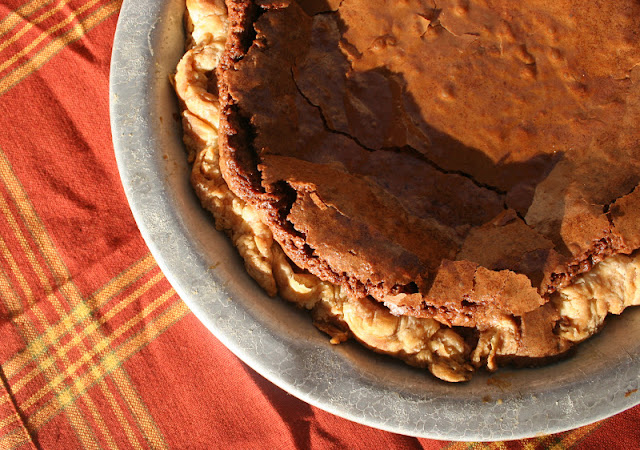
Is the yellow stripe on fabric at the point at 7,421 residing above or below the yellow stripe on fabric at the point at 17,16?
below

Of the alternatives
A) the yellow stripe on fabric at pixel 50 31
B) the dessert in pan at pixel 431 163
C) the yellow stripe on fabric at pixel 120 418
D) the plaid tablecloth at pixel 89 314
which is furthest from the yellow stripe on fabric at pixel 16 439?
the yellow stripe on fabric at pixel 50 31

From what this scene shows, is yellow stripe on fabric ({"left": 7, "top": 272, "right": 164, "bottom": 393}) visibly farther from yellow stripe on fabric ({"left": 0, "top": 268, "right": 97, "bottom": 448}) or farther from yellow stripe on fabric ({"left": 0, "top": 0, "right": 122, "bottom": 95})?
yellow stripe on fabric ({"left": 0, "top": 0, "right": 122, "bottom": 95})

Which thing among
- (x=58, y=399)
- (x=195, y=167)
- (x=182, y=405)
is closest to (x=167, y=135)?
(x=195, y=167)

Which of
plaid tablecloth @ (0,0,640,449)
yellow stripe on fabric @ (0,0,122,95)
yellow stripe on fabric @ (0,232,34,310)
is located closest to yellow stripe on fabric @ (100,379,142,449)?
plaid tablecloth @ (0,0,640,449)

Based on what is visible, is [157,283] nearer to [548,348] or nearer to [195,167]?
[195,167]

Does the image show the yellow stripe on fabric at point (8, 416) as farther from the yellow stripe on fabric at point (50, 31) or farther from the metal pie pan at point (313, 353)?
the yellow stripe on fabric at point (50, 31)

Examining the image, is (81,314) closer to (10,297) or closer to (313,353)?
(10,297)

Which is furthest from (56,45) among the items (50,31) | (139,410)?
(139,410)
